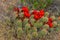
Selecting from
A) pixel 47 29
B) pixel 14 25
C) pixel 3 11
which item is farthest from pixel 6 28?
pixel 47 29

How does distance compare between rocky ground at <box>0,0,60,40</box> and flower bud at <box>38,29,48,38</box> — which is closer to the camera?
flower bud at <box>38,29,48,38</box>

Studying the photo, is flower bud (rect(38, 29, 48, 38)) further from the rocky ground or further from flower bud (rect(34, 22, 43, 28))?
the rocky ground

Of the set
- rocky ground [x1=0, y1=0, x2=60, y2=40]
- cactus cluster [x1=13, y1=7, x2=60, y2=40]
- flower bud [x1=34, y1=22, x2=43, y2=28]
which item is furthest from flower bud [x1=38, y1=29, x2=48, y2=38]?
rocky ground [x1=0, y1=0, x2=60, y2=40]

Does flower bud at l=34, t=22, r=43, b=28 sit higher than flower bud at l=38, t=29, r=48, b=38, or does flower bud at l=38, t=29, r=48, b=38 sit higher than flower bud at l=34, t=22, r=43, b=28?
flower bud at l=34, t=22, r=43, b=28

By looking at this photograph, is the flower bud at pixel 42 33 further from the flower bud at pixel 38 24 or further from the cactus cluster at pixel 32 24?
the flower bud at pixel 38 24

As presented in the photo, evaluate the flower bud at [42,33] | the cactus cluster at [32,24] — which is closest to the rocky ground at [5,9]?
the cactus cluster at [32,24]

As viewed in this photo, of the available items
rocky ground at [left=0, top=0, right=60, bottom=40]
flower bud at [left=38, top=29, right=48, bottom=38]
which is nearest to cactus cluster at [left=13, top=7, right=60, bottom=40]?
flower bud at [left=38, top=29, right=48, bottom=38]

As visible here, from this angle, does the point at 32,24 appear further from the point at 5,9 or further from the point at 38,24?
the point at 5,9

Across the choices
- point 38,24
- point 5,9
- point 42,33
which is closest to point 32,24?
point 38,24

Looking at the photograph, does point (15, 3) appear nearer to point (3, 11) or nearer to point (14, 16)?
point (3, 11)
